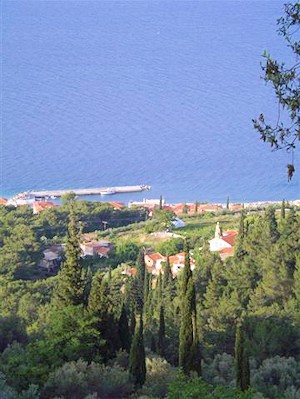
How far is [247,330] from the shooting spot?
1111 centimetres

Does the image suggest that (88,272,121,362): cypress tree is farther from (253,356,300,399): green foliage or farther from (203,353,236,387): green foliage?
(253,356,300,399): green foliage

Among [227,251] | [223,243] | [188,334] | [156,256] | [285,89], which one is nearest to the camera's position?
[285,89]

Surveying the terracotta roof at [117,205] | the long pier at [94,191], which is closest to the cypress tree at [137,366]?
the terracotta roof at [117,205]

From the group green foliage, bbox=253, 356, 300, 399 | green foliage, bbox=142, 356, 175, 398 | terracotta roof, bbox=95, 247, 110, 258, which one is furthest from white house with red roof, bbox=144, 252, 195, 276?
green foliage, bbox=253, 356, 300, 399

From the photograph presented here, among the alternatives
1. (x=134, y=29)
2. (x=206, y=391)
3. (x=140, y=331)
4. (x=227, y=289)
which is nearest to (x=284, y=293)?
(x=227, y=289)

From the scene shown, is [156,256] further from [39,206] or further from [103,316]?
[103,316]

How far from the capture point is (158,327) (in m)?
12.5

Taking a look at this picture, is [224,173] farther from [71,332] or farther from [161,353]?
[71,332]

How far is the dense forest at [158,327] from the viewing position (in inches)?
286

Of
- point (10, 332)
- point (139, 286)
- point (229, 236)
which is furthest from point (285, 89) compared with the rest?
point (229, 236)

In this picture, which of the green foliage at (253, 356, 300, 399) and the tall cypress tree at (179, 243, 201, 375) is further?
the tall cypress tree at (179, 243, 201, 375)

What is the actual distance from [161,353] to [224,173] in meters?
23.3

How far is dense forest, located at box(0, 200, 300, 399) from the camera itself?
7.27m

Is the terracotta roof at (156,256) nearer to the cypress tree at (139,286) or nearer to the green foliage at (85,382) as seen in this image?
the cypress tree at (139,286)
